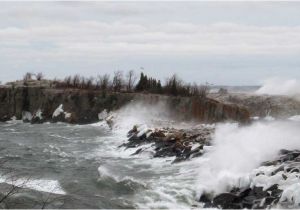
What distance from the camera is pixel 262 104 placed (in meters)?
49.3

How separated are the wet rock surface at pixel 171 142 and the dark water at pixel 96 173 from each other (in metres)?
0.87

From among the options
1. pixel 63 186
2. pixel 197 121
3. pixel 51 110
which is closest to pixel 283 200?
pixel 63 186

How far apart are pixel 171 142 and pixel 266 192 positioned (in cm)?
1182

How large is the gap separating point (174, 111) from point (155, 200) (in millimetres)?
24227

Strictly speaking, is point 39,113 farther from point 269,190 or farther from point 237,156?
point 269,190

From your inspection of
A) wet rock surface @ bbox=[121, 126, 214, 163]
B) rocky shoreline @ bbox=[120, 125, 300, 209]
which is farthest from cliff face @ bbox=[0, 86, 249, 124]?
rocky shoreline @ bbox=[120, 125, 300, 209]

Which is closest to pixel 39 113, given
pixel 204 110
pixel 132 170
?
pixel 204 110

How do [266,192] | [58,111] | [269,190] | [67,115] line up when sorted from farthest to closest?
[58,111] < [67,115] < [269,190] < [266,192]

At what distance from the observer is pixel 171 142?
88.7 feet

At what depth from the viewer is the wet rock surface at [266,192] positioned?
47.5 feet

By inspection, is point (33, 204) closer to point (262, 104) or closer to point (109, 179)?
point (109, 179)

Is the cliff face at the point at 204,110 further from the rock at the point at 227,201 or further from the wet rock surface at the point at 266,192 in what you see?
the rock at the point at 227,201

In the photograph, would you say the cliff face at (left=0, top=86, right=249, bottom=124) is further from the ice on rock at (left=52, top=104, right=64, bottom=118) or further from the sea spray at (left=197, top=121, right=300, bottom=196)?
the sea spray at (left=197, top=121, right=300, bottom=196)

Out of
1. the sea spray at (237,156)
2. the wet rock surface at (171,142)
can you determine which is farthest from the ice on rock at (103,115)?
the sea spray at (237,156)
